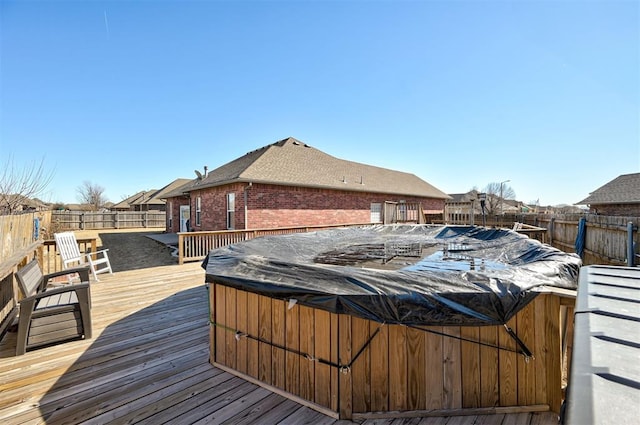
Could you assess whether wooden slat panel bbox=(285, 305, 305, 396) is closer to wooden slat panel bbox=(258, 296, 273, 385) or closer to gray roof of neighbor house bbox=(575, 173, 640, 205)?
wooden slat panel bbox=(258, 296, 273, 385)

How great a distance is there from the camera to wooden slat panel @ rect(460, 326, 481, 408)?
6.57ft

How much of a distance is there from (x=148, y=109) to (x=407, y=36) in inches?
405

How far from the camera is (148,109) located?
11.2m

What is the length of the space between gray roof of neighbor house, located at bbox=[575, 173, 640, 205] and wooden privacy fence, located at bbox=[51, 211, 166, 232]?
32725 mm

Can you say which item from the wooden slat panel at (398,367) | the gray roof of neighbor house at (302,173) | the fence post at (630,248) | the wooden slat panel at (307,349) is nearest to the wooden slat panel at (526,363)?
the wooden slat panel at (398,367)

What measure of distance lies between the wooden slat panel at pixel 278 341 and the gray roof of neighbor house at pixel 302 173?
24.7ft

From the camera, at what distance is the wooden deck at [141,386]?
2035mm

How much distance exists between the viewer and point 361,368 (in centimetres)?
202

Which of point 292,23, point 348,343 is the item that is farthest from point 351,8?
point 348,343

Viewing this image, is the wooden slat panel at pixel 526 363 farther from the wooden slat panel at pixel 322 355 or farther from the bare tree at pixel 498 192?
the bare tree at pixel 498 192

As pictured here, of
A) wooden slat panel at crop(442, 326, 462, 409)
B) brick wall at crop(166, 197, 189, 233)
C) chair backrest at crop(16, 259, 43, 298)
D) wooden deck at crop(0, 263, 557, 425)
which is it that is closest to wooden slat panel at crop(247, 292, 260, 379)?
wooden deck at crop(0, 263, 557, 425)

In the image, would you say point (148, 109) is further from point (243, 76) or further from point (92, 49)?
point (243, 76)

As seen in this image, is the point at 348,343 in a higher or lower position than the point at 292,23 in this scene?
lower

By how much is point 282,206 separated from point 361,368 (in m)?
8.80
